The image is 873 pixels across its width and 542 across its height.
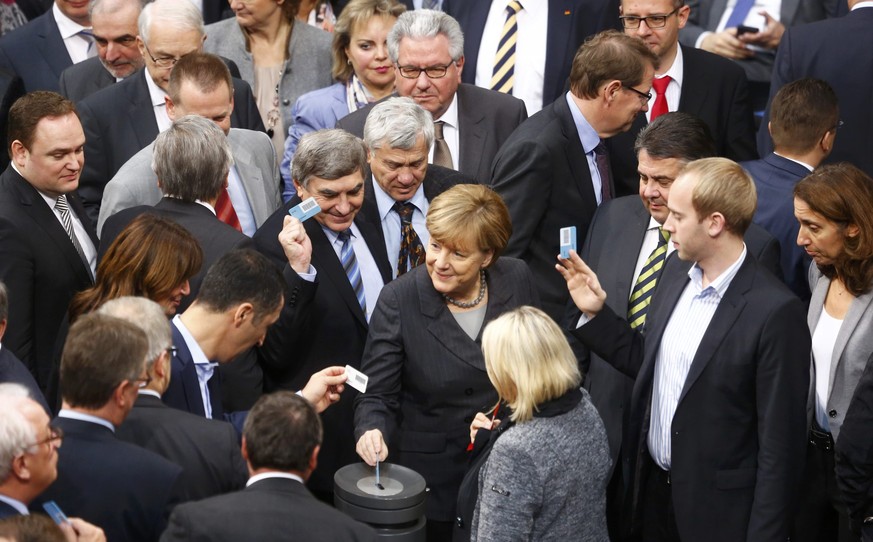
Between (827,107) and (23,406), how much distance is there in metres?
4.00

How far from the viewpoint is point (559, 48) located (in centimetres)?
711

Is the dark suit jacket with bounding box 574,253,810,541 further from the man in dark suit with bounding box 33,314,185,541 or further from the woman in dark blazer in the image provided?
the man in dark suit with bounding box 33,314,185,541

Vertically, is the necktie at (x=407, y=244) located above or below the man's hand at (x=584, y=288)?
below

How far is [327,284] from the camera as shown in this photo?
5207 mm

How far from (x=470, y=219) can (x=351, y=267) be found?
76 cm

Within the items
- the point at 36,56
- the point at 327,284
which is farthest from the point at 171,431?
the point at 36,56

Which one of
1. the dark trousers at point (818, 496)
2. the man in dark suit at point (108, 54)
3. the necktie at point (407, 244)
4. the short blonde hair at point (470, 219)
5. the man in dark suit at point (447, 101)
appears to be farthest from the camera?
the man in dark suit at point (108, 54)

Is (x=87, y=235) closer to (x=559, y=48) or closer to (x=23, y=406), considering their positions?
(x=23, y=406)

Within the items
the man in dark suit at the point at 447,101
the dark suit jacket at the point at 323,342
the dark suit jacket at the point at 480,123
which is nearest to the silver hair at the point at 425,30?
the man in dark suit at the point at 447,101

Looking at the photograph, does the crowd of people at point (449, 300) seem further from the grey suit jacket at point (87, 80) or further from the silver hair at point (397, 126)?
the grey suit jacket at point (87, 80)

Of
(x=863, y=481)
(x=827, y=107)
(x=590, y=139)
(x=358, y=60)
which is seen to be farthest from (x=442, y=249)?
(x=358, y=60)

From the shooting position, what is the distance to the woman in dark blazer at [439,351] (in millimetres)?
4852

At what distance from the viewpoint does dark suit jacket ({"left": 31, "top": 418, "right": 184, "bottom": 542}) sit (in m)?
3.60

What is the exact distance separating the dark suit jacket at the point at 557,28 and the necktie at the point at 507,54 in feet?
0.46
